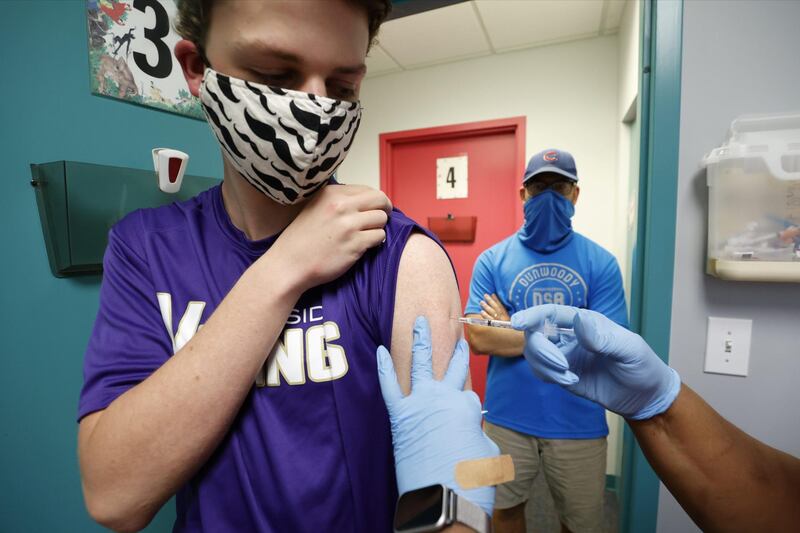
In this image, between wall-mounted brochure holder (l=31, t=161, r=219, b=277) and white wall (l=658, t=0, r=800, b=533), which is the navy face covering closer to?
white wall (l=658, t=0, r=800, b=533)

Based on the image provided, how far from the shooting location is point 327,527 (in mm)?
615

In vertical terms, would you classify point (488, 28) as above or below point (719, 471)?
above

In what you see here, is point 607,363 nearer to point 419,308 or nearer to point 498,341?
point 419,308

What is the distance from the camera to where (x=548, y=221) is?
1.74 metres

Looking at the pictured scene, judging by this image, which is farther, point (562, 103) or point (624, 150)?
point (562, 103)

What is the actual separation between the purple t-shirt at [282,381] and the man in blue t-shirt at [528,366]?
1.13 metres

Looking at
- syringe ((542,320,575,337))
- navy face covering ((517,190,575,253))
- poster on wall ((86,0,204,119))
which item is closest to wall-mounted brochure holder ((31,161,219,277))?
poster on wall ((86,0,204,119))

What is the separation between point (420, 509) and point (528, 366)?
125 centimetres

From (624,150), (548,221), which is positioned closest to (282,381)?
(548,221)

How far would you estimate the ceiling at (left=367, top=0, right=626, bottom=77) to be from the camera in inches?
87.9

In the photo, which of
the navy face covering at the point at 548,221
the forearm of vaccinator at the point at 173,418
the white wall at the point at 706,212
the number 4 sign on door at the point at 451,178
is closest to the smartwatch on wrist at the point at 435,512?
the forearm of vaccinator at the point at 173,418

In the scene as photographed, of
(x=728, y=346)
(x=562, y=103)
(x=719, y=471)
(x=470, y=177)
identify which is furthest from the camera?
(x=470, y=177)

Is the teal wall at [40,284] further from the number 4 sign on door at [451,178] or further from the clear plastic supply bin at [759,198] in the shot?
the number 4 sign on door at [451,178]

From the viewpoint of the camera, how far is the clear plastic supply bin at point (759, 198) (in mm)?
922
